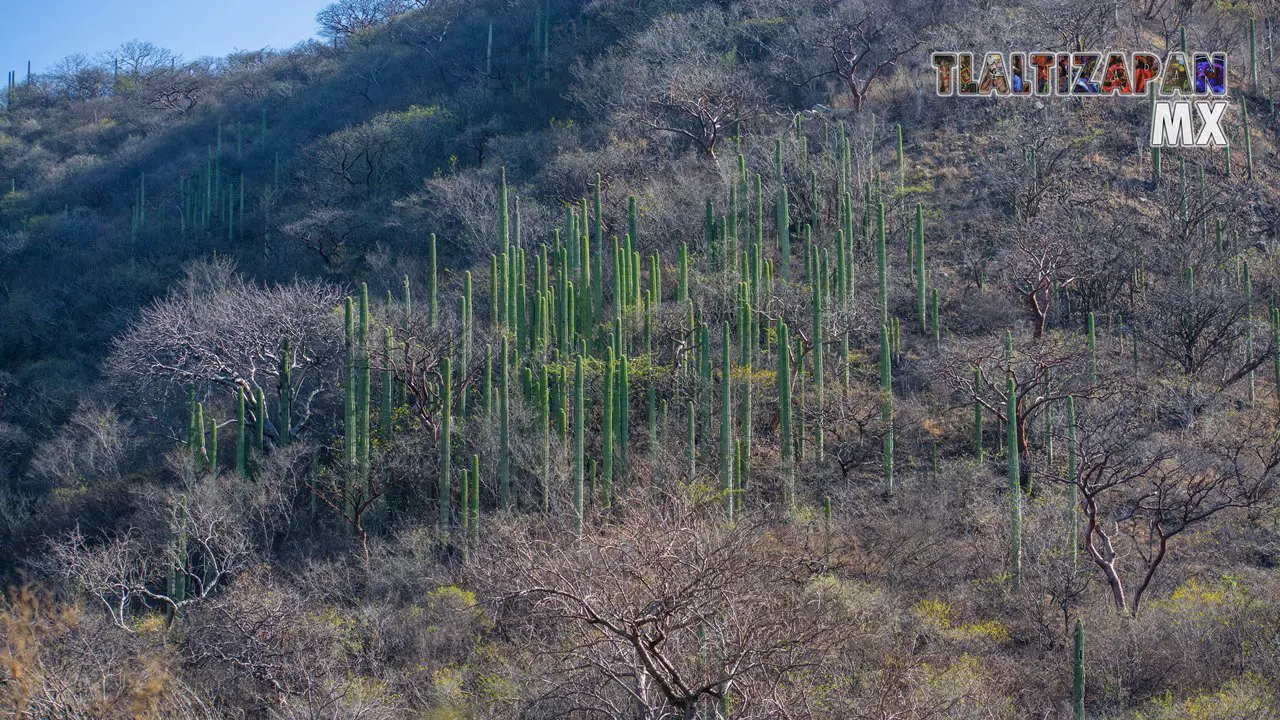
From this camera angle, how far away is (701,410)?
872 inches

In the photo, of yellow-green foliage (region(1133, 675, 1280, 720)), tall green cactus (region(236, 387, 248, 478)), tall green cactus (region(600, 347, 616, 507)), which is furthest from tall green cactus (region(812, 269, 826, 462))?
tall green cactus (region(236, 387, 248, 478))

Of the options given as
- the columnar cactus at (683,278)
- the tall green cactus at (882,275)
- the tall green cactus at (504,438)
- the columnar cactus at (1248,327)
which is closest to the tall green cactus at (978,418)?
the tall green cactus at (882,275)

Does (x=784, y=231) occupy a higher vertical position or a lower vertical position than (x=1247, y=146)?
lower

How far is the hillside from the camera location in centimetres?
1555

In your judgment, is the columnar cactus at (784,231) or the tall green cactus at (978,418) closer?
the tall green cactus at (978,418)

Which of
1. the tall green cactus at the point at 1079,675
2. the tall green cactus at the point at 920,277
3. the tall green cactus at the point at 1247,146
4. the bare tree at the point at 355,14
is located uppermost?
the bare tree at the point at 355,14

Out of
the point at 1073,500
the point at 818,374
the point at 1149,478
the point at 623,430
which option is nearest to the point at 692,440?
the point at 623,430

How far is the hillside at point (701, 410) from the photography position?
15.5 m

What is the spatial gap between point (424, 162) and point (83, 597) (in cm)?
2366

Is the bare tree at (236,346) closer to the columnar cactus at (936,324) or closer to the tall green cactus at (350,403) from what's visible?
the tall green cactus at (350,403)

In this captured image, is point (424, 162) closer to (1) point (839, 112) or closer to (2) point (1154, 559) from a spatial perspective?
(1) point (839, 112)

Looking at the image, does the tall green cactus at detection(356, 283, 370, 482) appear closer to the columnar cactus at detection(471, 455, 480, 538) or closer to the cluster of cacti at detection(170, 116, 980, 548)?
the cluster of cacti at detection(170, 116, 980, 548)

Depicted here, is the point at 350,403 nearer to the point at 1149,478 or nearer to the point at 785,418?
the point at 785,418

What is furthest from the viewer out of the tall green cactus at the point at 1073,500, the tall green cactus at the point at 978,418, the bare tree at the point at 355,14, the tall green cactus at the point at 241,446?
the bare tree at the point at 355,14
